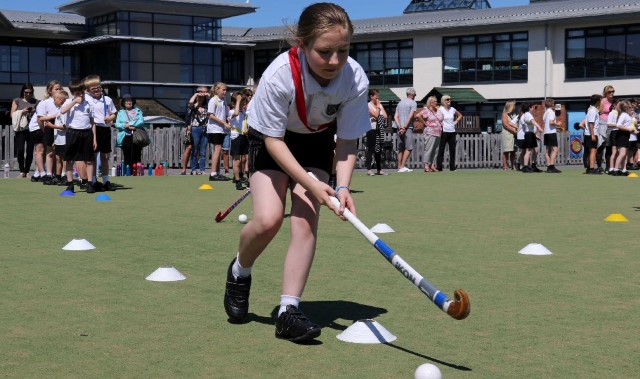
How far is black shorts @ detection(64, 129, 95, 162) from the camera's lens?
14.5m

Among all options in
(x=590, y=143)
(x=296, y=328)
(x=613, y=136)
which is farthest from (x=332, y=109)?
(x=590, y=143)

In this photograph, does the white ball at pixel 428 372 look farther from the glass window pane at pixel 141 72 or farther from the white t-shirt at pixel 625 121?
the glass window pane at pixel 141 72

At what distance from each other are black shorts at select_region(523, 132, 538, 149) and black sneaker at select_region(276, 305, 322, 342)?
19565 millimetres

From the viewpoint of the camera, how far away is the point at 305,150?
5000mm

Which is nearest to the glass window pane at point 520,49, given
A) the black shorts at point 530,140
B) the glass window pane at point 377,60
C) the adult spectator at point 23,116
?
the glass window pane at point 377,60

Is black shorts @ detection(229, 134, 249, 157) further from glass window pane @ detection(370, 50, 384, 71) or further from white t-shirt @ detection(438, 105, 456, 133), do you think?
glass window pane @ detection(370, 50, 384, 71)

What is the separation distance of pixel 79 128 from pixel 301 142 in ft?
33.4

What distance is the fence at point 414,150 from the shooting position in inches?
957

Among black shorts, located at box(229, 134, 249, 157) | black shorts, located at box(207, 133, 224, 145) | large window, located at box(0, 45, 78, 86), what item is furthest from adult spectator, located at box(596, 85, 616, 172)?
large window, located at box(0, 45, 78, 86)

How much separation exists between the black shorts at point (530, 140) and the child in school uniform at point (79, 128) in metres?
12.2

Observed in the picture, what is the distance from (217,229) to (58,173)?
28.7 ft

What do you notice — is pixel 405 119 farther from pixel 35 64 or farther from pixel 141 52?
pixel 35 64

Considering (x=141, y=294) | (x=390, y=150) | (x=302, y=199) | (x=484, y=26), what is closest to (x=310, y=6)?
(x=302, y=199)

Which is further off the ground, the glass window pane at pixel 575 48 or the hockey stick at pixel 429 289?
the glass window pane at pixel 575 48
